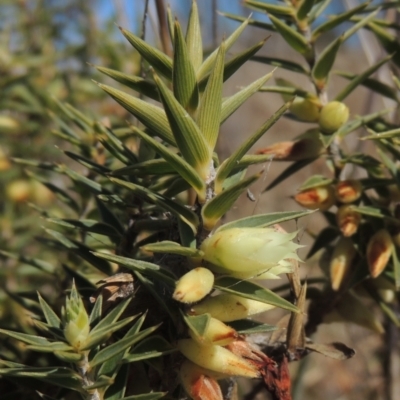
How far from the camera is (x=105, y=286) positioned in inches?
22.1

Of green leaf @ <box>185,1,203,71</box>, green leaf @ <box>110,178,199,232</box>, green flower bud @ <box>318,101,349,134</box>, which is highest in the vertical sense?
green leaf @ <box>185,1,203,71</box>

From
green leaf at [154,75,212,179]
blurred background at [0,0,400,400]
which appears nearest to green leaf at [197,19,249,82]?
green leaf at [154,75,212,179]

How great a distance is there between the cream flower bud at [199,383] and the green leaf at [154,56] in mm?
291

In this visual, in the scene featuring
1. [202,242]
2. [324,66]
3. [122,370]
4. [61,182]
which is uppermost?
[324,66]

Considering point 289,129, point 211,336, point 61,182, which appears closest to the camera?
point 211,336

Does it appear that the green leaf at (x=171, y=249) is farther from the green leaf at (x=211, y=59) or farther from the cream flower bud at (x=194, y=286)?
the green leaf at (x=211, y=59)

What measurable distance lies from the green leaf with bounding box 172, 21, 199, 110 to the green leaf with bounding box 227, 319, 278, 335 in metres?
0.21

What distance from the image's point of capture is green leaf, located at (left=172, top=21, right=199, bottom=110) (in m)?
0.48

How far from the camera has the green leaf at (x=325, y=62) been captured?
2.32 feet

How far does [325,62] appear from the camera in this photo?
2.40 ft

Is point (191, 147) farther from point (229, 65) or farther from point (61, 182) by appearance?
point (61, 182)

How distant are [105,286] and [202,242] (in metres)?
0.11

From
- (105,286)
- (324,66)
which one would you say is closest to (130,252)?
(105,286)

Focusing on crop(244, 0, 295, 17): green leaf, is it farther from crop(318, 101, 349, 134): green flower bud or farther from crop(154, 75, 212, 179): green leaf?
crop(154, 75, 212, 179): green leaf
